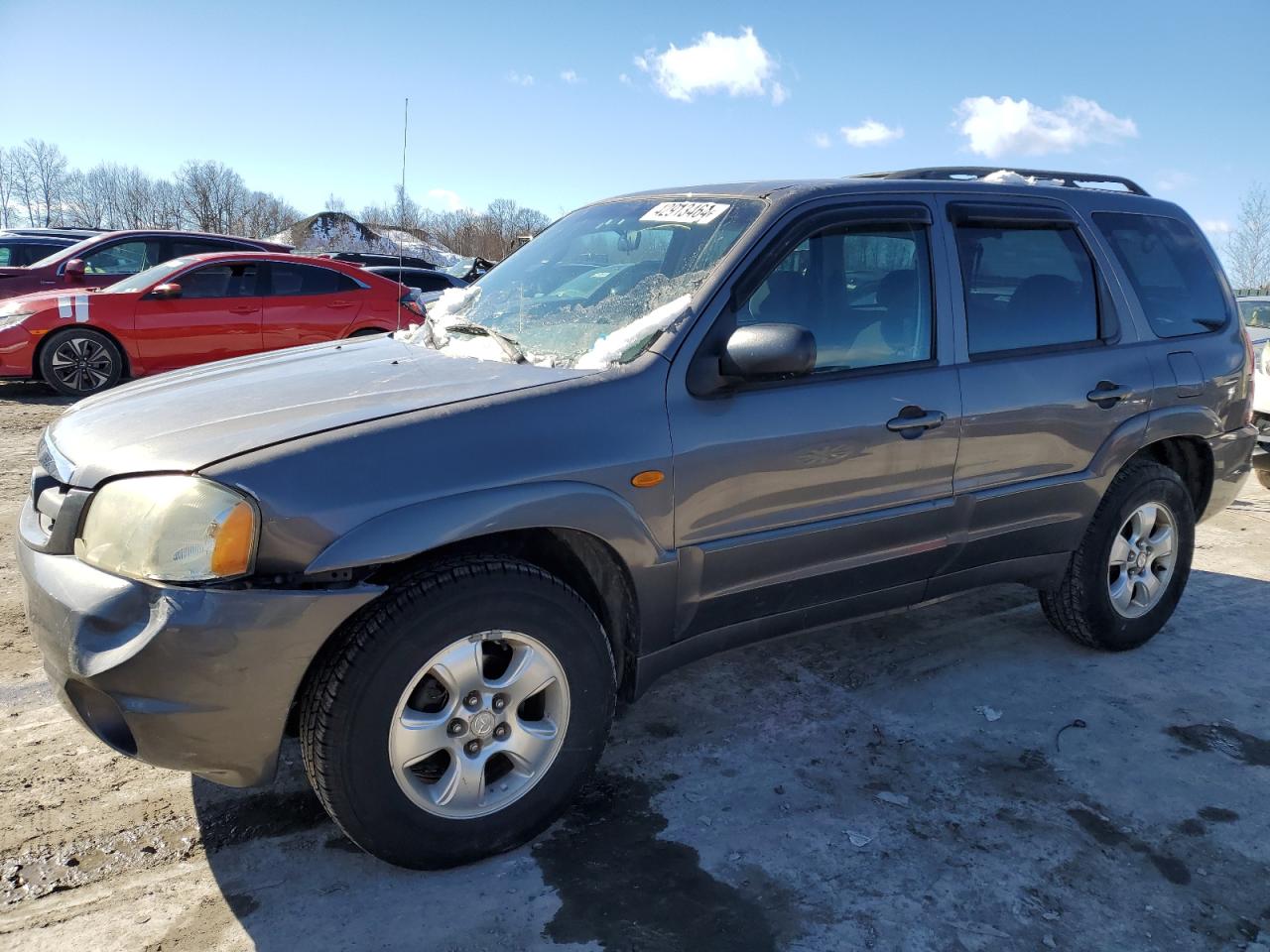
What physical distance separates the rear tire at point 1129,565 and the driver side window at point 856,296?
1.28 meters

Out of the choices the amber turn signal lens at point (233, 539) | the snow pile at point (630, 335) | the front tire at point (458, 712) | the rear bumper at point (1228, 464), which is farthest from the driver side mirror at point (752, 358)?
the rear bumper at point (1228, 464)

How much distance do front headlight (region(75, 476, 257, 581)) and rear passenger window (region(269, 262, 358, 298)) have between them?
27.0 ft

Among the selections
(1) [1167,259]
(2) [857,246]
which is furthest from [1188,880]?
(1) [1167,259]

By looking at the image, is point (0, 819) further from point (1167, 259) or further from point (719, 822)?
point (1167, 259)

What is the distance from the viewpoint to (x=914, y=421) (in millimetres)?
3064

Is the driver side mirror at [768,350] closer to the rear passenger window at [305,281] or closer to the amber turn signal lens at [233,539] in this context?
the amber turn signal lens at [233,539]

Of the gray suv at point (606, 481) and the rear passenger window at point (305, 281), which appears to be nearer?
the gray suv at point (606, 481)

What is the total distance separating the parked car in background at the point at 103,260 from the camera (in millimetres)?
10578

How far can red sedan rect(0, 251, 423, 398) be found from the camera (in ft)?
29.5

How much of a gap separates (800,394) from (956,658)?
5.51ft

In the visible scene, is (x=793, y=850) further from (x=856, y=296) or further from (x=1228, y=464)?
(x=1228, y=464)

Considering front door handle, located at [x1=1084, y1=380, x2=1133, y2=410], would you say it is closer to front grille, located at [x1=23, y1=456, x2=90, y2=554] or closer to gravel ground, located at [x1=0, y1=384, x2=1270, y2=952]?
gravel ground, located at [x1=0, y1=384, x2=1270, y2=952]

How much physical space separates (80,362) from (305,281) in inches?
89.6

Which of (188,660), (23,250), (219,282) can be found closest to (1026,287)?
(188,660)
